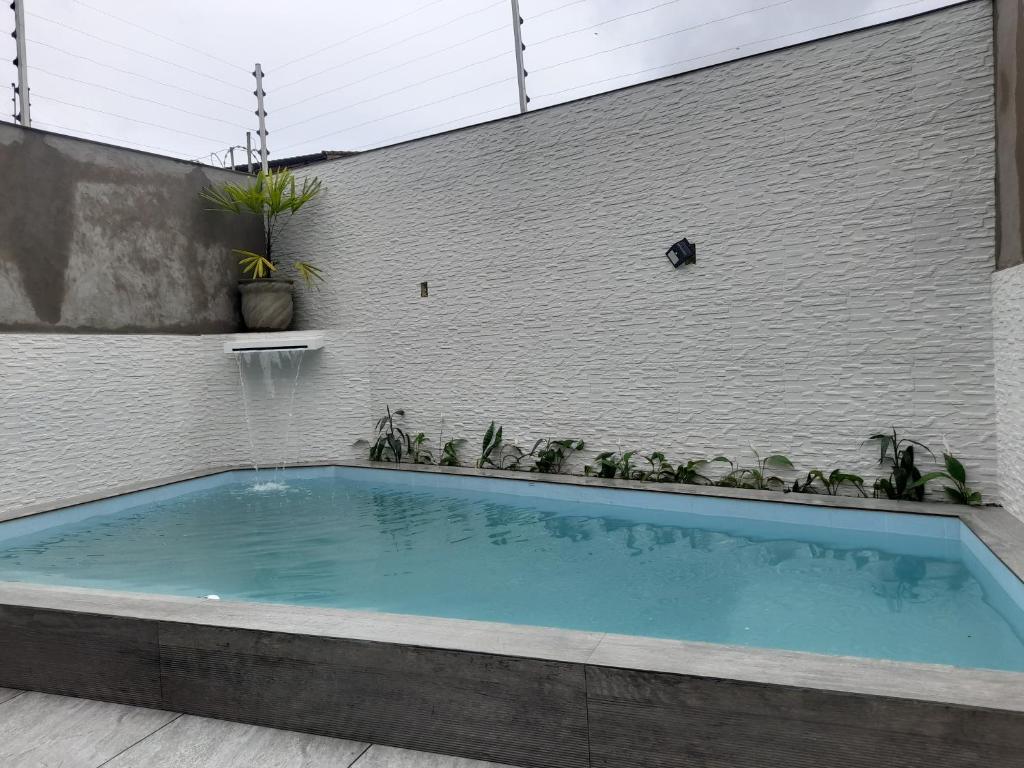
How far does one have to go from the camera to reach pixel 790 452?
4594 mm

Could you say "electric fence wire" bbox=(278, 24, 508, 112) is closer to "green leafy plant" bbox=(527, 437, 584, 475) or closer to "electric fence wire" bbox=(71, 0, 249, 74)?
"electric fence wire" bbox=(71, 0, 249, 74)

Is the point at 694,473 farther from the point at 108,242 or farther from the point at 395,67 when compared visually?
the point at 108,242

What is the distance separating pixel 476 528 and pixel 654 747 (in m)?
2.89

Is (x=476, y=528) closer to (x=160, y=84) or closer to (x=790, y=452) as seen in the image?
(x=790, y=452)

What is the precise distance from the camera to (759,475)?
4617mm

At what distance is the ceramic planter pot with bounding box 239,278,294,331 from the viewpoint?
6.64 metres

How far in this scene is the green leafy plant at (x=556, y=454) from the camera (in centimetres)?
549

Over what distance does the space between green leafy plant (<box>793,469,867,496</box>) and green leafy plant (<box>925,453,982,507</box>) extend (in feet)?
1.38

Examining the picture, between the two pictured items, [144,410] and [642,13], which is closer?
[642,13]

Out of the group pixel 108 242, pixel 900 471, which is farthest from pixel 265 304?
pixel 900 471

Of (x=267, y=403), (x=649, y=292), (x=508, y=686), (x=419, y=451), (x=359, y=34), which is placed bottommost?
(x=419, y=451)

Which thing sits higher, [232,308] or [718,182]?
[718,182]

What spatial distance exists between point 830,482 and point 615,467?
151 centimetres

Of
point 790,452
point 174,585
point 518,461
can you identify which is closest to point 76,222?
point 174,585
